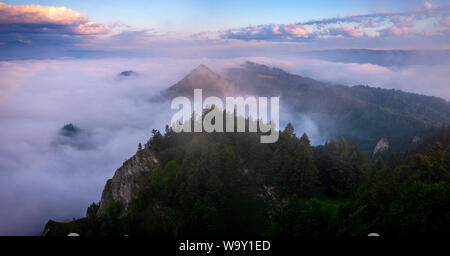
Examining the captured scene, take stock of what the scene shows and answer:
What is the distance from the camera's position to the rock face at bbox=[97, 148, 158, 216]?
200 feet

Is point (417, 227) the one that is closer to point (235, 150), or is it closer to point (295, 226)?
point (295, 226)

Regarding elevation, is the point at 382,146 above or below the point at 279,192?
below

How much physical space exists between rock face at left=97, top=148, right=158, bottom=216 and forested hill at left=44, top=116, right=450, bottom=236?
641 millimetres

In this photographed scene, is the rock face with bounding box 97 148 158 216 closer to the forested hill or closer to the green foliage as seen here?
the forested hill

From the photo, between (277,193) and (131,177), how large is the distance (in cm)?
3498

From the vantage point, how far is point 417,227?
2655cm

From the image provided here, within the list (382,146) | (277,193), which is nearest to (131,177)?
(277,193)

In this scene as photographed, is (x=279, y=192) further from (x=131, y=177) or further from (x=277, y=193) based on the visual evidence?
(x=131, y=177)

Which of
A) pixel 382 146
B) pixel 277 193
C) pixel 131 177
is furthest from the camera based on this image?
pixel 382 146

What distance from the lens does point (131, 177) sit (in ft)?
212

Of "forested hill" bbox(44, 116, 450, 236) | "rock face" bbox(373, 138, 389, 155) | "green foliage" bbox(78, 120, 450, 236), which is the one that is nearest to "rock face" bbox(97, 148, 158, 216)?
"forested hill" bbox(44, 116, 450, 236)

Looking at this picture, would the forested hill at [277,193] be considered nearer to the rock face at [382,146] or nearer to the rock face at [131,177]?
the rock face at [131,177]

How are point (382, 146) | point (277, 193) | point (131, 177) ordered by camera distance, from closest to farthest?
point (277, 193) → point (131, 177) → point (382, 146)

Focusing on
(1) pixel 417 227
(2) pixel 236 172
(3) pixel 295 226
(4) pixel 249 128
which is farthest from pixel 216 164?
(1) pixel 417 227
